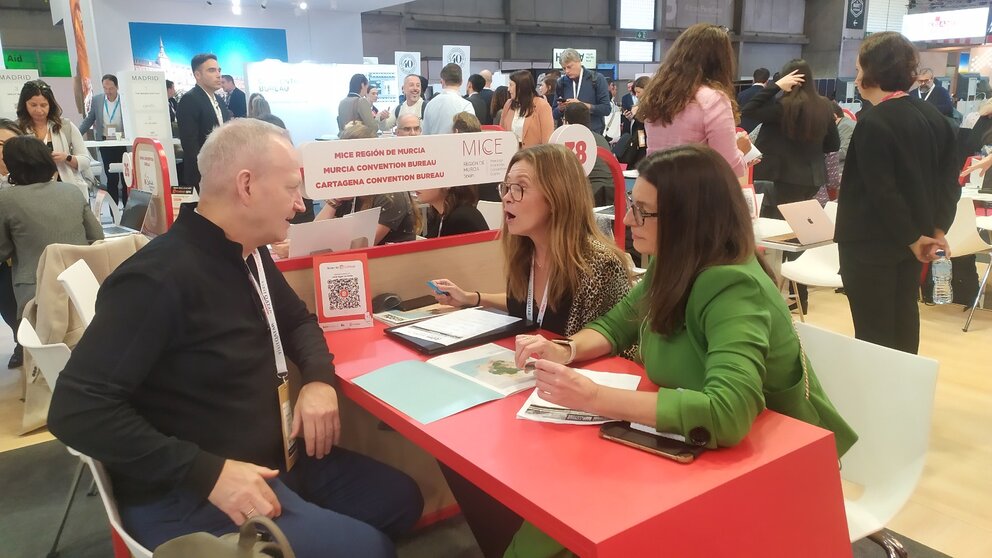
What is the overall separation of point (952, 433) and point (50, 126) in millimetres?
5674

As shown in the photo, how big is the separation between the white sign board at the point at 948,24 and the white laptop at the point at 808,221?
13.3 meters

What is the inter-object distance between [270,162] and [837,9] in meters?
21.5

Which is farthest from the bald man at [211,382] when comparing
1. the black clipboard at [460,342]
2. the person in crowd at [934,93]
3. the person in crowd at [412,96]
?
the person in crowd at [934,93]

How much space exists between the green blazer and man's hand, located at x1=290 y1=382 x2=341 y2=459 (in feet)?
2.47

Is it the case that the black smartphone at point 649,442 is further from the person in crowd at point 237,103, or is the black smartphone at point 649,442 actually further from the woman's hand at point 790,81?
the person in crowd at point 237,103

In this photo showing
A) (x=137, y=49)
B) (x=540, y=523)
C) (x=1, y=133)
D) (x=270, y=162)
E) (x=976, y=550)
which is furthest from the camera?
(x=137, y=49)

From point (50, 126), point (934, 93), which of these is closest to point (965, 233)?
point (934, 93)

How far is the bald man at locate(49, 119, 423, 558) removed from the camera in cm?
136

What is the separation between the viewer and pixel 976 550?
224 cm

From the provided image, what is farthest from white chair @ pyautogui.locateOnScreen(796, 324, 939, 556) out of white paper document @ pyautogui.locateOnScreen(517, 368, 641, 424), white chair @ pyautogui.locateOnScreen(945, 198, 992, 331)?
white chair @ pyautogui.locateOnScreen(945, 198, 992, 331)

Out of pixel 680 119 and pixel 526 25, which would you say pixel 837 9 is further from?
pixel 680 119

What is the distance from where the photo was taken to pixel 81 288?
2215mm

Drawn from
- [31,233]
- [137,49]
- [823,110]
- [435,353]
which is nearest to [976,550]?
[435,353]

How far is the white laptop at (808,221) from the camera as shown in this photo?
338 cm
